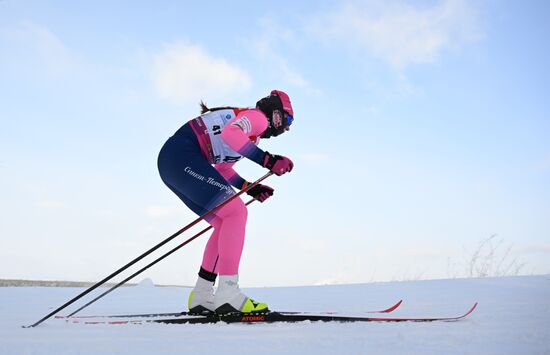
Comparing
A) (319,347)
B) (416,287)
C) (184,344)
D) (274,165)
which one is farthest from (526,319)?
(416,287)

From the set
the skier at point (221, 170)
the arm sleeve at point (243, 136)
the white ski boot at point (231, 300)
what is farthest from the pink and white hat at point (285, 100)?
the white ski boot at point (231, 300)

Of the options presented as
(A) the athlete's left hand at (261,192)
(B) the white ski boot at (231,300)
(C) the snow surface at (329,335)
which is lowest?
(C) the snow surface at (329,335)

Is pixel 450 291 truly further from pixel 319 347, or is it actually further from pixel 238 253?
pixel 319 347

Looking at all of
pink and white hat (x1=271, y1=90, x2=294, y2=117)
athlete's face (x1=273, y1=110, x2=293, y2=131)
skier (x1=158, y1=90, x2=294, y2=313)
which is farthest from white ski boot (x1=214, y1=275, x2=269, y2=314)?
pink and white hat (x1=271, y1=90, x2=294, y2=117)

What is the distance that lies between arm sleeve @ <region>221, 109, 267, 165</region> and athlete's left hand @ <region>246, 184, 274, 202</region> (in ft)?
1.60

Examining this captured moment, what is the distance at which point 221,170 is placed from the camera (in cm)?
405

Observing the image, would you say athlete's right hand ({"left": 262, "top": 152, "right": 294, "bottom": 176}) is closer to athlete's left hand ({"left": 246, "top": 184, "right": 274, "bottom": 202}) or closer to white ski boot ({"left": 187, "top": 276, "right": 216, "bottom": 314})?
athlete's left hand ({"left": 246, "top": 184, "right": 274, "bottom": 202})

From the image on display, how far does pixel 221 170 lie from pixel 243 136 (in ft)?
2.34

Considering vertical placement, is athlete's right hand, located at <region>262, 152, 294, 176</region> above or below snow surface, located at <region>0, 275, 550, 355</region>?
above

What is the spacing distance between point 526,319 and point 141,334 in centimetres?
230

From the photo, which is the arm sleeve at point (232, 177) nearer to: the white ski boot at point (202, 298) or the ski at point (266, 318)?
the white ski boot at point (202, 298)

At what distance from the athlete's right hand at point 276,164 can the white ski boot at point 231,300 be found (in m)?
0.82

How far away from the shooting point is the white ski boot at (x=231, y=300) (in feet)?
11.0

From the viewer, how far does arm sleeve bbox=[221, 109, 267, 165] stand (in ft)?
11.1
